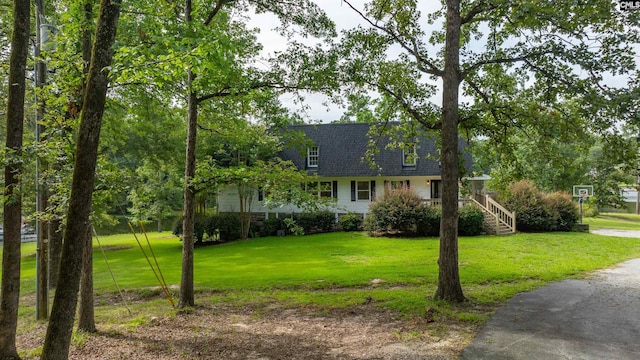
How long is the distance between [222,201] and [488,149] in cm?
2132

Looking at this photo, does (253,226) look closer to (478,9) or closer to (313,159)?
(313,159)

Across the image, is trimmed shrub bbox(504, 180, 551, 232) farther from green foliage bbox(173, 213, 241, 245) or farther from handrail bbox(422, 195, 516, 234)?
green foliage bbox(173, 213, 241, 245)

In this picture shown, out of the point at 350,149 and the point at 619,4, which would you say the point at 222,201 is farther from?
the point at 619,4

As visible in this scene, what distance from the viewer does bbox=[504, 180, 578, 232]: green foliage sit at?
813 inches

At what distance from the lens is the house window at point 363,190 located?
26.4m

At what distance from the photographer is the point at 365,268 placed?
13211 millimetres

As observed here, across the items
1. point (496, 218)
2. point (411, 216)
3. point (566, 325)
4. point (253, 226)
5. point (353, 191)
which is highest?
point (353, 191)

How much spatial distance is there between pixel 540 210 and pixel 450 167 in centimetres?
1506

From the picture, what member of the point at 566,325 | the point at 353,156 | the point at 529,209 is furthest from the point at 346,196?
the point at 566,325

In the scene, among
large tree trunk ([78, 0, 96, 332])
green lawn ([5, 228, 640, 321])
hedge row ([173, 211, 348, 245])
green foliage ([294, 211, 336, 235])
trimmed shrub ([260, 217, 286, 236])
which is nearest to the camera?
large tree trunk ([78, 0, 96, 332])

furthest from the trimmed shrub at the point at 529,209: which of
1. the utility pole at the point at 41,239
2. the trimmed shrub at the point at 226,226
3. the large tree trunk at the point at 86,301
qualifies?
the utility pole at the point at 41,239

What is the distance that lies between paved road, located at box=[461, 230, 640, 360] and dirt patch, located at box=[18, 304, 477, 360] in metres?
0.49

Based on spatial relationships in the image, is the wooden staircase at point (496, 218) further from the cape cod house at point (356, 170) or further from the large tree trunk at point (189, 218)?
the large tree trunk at point (189, 218)

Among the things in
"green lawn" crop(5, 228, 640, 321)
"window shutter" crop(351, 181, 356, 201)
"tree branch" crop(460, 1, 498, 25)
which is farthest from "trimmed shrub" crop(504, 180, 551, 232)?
"tree branch" crop(460, 1, 498, 25)
